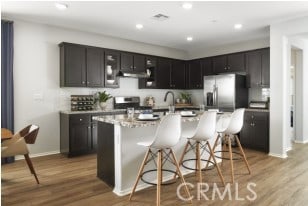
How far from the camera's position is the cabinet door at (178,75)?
268 inches

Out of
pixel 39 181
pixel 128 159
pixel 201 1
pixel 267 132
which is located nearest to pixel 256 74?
pixel 267 132

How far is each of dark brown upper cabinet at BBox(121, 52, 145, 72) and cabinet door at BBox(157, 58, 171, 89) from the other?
588 millimetres

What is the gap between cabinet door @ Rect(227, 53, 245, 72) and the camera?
5.77m

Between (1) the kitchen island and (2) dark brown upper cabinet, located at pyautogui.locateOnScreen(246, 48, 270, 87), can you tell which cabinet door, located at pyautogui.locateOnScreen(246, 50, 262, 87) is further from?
(1) the kitchen island

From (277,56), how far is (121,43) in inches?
142

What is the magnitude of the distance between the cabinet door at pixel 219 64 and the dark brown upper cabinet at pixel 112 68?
2.69m

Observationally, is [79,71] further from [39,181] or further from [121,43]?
[39,181]

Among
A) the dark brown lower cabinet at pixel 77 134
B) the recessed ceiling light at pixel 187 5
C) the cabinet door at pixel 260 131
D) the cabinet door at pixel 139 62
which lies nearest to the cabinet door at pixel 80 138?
the dark brown lower cabinet at pixel 77 134

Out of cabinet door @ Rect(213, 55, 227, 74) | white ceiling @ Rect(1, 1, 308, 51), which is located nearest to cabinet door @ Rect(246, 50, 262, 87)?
white ceiling @ Rect(1, 1, 308, 51)

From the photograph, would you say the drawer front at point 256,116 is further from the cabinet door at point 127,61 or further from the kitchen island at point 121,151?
the cabinet door at point 127,61

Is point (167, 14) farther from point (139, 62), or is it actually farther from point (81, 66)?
point (81, 66)

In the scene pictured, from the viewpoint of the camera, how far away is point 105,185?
3.19m

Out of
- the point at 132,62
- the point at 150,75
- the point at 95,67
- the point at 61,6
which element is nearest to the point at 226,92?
the point at 150,75

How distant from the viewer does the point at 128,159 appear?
2982 mm
